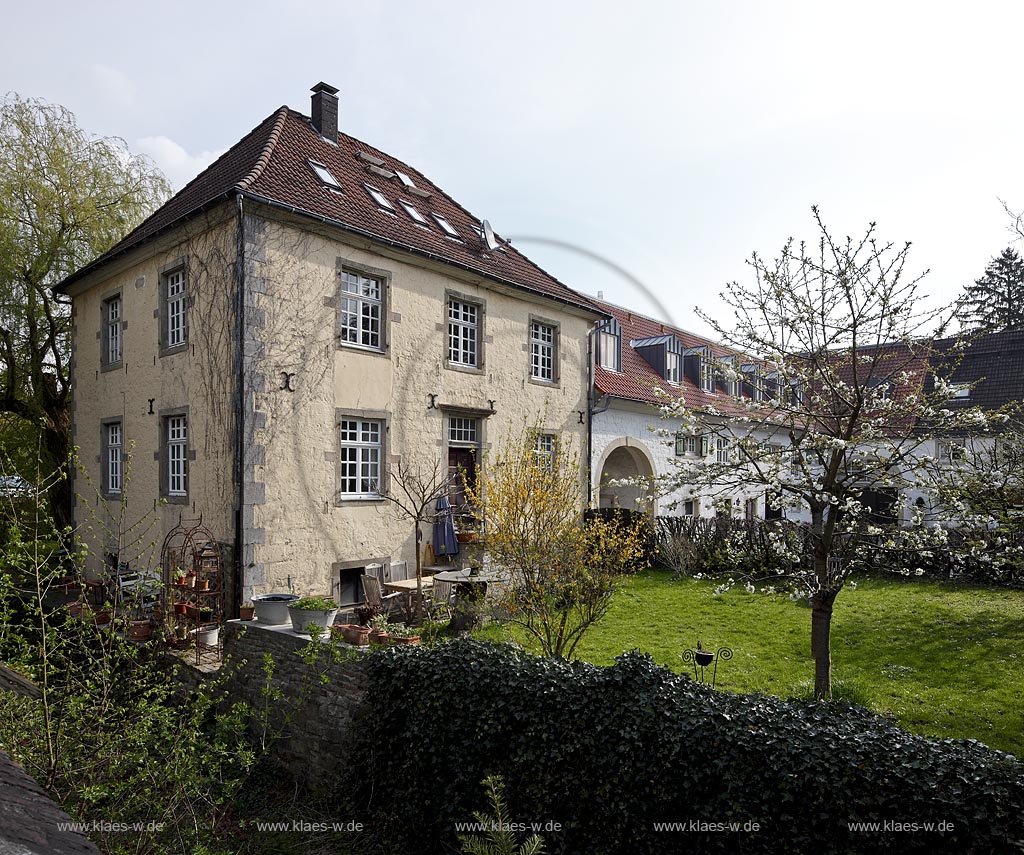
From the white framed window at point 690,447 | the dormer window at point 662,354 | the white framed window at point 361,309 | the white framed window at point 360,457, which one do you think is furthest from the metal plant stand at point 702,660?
the dormer window at point 662,354

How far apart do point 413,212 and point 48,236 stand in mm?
9537

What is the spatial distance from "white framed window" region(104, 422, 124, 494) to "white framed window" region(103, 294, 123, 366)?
1.44 m

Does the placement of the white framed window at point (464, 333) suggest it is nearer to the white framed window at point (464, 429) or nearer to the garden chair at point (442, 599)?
the white framed window at point (464, 429)

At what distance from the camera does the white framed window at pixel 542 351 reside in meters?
→ 16.2

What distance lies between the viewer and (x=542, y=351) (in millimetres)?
16625

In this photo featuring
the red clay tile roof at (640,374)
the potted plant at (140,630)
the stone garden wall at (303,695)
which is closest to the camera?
the stone garden wall at (303,695)

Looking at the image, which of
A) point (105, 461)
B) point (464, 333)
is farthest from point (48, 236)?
point (464, 333)

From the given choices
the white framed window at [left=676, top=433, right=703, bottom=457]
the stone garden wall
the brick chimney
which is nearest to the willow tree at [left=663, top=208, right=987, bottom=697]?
the stone garden wall

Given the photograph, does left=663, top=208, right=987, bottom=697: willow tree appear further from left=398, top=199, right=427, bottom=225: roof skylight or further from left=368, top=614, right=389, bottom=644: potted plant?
left=398, top=199, right=427, bottom=225: roof skylight

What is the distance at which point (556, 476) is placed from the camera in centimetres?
948

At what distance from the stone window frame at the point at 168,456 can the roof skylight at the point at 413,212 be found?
6.28 m

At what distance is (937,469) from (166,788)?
316 inches

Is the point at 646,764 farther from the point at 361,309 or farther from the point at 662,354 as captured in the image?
the point at 662,354

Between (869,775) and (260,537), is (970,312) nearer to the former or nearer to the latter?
(869,775)
